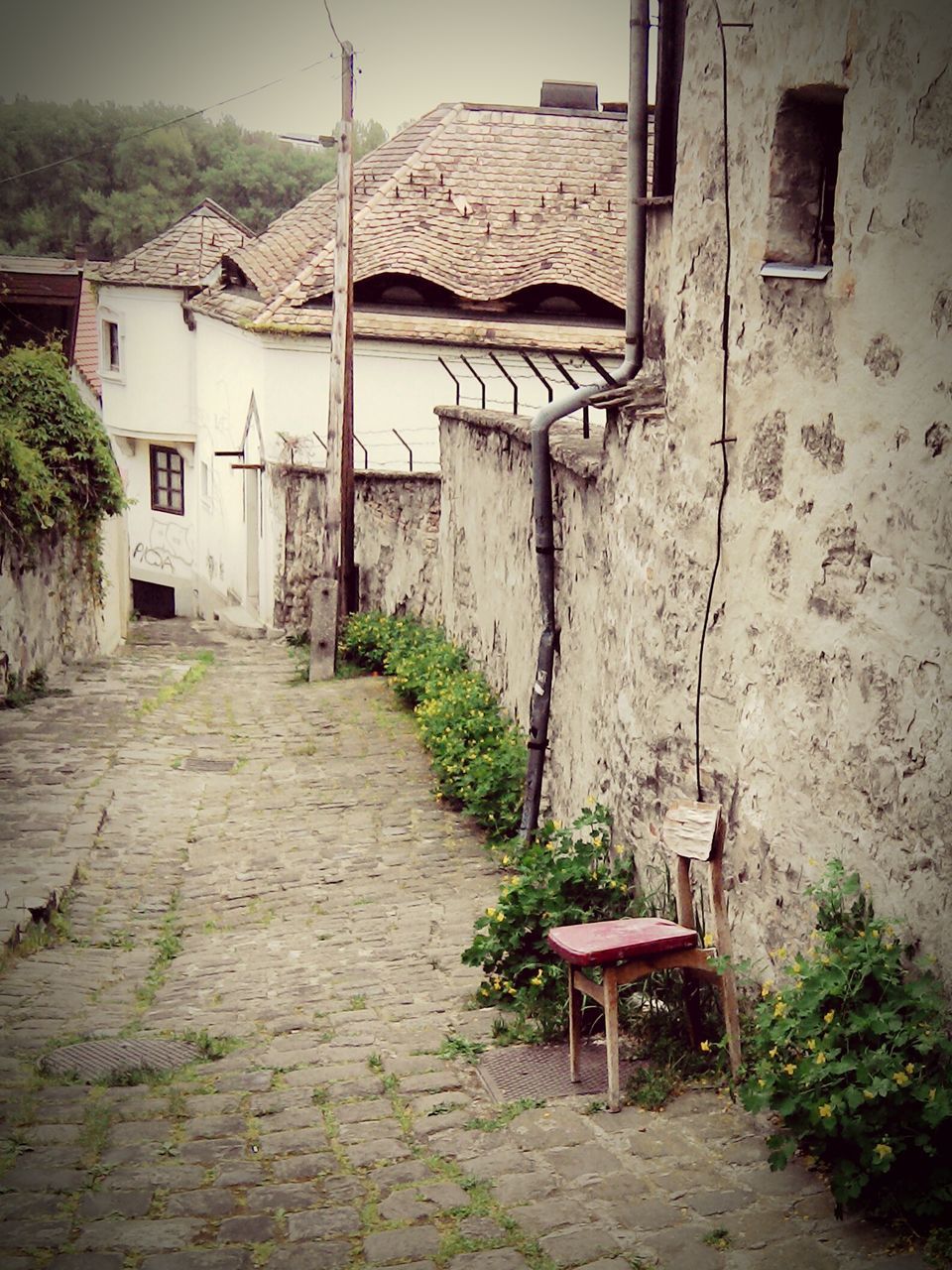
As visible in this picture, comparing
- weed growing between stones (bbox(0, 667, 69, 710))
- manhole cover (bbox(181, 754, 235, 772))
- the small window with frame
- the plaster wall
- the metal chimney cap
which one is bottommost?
manhole cover (bbox(181, 754, 235, 772))

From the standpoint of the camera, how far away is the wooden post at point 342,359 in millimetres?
15594

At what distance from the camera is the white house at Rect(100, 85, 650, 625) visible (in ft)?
62.4

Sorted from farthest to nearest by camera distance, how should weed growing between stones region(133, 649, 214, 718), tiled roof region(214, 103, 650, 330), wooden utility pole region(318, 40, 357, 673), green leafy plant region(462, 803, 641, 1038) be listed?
tiled roof region(214, 103, 650, 330) → wooden utility pole region(318, 40, 357, 673) → weed growing between stones region(133, 649, 214, 718) → green leafy plant region(462, 803, 641, 1038)

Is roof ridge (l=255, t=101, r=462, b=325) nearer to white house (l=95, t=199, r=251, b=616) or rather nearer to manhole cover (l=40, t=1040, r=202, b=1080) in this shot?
white house (l=95, t=199, r=251, b=616)

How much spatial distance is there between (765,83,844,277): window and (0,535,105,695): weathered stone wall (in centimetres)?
921

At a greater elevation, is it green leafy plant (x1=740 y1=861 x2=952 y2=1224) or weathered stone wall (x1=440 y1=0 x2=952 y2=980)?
weathered stone wall (x1=440 y1=0 x2=952 y2=980)

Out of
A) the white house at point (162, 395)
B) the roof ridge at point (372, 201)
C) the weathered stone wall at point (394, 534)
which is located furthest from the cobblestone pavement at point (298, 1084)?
the white house at point (162, 395)

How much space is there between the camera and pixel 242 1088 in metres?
5.59

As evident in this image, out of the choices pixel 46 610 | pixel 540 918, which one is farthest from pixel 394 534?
pixel 540 918

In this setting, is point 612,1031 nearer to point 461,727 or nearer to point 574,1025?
point 574,1025

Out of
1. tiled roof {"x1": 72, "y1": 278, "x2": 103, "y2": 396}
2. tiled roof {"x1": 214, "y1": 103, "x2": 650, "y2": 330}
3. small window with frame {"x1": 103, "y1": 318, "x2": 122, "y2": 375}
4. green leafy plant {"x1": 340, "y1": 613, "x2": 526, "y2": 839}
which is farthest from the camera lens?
tiled roof {"x1": 72, "y1": 278, "x2": 103, "y2": 396}

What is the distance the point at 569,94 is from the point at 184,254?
8.51 m

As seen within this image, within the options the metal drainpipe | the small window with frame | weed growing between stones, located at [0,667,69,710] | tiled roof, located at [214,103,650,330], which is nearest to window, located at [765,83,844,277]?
the metal drainpipe

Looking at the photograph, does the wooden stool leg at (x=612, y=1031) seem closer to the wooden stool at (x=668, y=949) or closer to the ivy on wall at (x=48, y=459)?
the wooden stool at (x=668, y=949)
